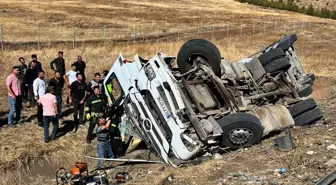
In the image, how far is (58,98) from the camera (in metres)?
11.2

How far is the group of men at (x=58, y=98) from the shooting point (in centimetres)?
894

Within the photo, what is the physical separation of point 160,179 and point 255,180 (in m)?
1.57

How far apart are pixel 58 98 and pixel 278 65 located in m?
5.39

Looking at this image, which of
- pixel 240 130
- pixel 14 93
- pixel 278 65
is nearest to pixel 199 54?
pixel 278 65

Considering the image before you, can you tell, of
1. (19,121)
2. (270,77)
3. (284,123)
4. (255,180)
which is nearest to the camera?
(255,180)

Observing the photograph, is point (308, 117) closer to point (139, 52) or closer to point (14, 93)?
point (14, 93)

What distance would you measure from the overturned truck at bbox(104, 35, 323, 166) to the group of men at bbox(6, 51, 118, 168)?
20.0 inches

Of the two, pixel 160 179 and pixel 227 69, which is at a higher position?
pixel 227 69

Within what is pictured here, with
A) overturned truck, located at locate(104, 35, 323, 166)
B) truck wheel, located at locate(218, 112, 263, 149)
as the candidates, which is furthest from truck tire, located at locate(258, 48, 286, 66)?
truck wheel, located at locate(218, 112, 263, 149)

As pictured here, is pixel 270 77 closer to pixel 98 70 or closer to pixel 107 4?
pixel 98 70

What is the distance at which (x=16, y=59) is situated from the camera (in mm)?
18172

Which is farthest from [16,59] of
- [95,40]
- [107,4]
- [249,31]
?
[107,4]

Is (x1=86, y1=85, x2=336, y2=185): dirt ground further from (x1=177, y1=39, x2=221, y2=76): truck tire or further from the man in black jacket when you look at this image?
the man in black jacket

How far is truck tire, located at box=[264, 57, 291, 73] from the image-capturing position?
31.0 ft
